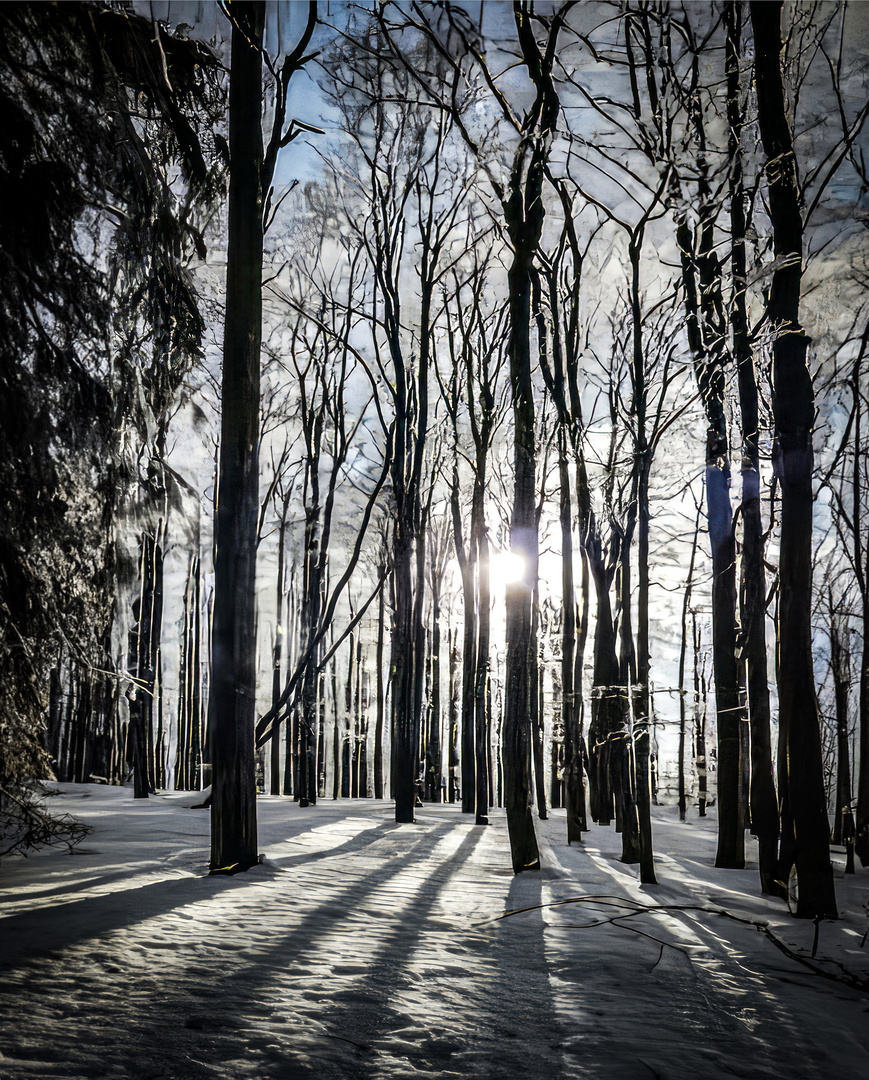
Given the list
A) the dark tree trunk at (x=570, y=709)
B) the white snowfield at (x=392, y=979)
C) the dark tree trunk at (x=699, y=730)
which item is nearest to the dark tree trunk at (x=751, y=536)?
the white snowfield at (x=392, y=979)

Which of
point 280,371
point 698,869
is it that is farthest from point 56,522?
point 280,371

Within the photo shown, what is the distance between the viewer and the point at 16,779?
14.9ft

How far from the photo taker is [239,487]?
17.8 feet

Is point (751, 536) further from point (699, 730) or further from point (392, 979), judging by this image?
point (699, 730)

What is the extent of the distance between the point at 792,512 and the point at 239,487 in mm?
4244

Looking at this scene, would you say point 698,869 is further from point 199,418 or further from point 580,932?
point 199,418

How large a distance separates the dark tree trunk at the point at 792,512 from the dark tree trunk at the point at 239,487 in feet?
13.1

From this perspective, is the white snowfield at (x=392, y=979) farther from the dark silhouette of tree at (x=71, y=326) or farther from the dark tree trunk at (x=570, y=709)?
the dark tree trunk at (x=570, y=709)

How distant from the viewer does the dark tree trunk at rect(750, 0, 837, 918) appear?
4766mm

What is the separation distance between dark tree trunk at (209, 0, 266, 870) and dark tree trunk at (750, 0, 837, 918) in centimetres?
398

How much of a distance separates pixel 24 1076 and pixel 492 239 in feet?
43.5

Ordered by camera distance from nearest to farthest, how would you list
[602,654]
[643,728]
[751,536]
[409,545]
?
1. [643,728]
2. [751,536]
3. [409,545]
4. [602,654]

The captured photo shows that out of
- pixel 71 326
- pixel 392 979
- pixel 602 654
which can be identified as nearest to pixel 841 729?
pixel 602 654

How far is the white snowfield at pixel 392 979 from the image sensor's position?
6.77 feet
